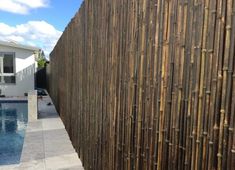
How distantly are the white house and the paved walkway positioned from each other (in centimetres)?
878

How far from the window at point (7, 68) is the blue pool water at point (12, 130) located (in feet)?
8.41

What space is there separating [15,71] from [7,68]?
491mm

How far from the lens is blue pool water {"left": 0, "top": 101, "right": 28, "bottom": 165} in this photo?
569 centimetres

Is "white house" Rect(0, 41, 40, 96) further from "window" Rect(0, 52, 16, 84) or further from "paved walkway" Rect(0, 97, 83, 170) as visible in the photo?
"paved walkway" Rect(0, 97, 83, 170)

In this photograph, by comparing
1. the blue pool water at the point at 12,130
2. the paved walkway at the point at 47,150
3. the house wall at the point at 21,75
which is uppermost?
the house wall at the point at 21,75

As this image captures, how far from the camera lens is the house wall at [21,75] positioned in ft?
53.8

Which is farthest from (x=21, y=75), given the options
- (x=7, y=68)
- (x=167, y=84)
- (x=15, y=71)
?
(x=167, y=84)

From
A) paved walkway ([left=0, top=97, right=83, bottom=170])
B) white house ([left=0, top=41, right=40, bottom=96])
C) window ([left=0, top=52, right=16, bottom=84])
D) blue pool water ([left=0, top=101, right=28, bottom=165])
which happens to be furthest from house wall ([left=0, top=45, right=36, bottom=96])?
paved walkway ([left=0, top=97, right=83, bottom=170])

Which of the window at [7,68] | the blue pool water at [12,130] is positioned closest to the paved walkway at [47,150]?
the blue pool water at [12,130]

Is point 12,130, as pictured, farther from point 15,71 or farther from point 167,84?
point 15,71

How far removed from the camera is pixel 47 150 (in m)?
5.56

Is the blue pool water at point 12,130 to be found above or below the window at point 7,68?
below

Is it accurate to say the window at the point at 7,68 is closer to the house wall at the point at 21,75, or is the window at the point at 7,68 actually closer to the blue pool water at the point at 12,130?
the house wall at the point at 21,75

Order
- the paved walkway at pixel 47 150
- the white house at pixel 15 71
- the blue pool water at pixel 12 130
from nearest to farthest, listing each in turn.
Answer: the paved walkway at pixel 47 150
the blue pool water at pixel 12 130
the white house at pixel 15 71
